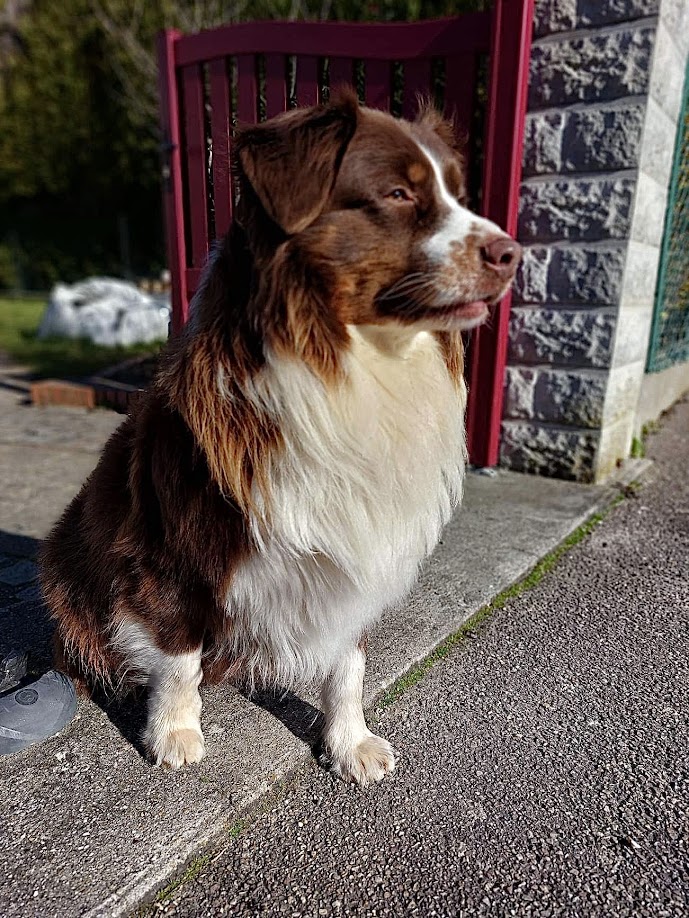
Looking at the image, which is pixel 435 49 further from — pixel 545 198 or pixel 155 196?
pixel 155 196

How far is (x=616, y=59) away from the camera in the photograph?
13.2ft

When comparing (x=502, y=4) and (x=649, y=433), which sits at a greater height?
(x=502, y=4)

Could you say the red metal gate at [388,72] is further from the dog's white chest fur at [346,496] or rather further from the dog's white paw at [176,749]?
the dog's white paw at [176,749]

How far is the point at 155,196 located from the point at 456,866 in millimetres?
27239

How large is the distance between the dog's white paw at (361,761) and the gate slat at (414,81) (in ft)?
12.1

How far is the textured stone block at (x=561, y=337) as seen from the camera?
14.4 ft

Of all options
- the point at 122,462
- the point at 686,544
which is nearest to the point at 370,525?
the point at 122,462

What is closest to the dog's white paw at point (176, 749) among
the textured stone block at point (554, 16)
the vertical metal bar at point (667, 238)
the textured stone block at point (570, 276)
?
the textured stone block at point (570, 276)

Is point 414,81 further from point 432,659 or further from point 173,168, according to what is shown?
point 432,659

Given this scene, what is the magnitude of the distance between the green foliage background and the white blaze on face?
23388 mm

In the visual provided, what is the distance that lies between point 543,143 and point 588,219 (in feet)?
1.84

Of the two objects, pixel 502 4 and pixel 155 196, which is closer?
pixel 502 4

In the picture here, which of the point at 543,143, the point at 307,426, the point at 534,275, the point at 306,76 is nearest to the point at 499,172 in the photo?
the point at 543,143

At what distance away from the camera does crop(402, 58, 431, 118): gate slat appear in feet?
14.0
